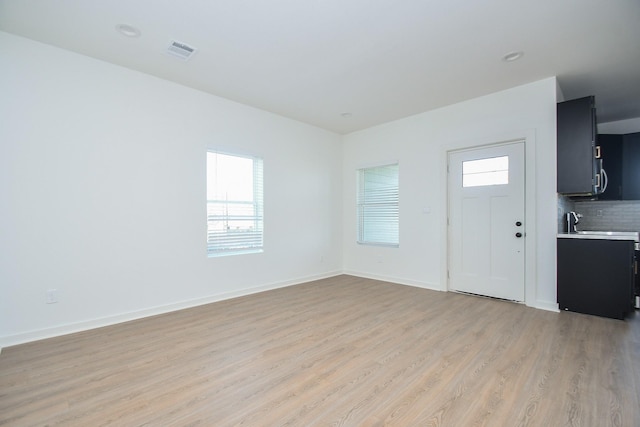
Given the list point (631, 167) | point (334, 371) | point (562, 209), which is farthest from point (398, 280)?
point (631, 167)

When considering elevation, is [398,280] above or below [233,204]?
below

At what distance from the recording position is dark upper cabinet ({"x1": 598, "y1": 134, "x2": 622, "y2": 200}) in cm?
466

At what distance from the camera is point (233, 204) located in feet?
14.5

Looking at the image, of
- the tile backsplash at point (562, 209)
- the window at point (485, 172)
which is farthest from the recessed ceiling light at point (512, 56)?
the tile backsplash at point (562, 209)

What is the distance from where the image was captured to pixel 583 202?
198 inches

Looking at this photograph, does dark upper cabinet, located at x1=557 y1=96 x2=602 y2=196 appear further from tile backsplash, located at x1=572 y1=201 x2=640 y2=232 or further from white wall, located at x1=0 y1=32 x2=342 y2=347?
white wall, located at x1=0 y1=32 x2=342 y2=347

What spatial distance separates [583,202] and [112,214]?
7.10 meters

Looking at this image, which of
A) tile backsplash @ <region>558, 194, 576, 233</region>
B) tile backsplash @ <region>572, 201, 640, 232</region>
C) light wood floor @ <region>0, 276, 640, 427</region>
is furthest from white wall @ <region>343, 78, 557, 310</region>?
tile backsplash @ <region>572, 201, 640, 232</region>

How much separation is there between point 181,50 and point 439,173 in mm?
3885

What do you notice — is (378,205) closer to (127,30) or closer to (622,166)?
(622,166)

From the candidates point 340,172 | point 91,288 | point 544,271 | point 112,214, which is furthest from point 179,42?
point 544,271

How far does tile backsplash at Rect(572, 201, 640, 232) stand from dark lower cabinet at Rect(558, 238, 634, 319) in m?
1.39

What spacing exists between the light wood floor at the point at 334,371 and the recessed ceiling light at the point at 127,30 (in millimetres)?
2928

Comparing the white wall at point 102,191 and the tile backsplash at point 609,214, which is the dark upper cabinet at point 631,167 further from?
the white wall at point 102,191
